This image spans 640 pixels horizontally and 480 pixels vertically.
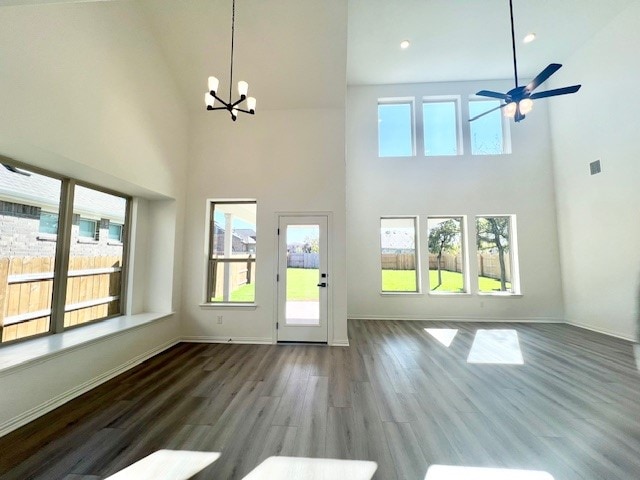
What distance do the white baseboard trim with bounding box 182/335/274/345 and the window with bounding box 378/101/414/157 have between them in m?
4.93

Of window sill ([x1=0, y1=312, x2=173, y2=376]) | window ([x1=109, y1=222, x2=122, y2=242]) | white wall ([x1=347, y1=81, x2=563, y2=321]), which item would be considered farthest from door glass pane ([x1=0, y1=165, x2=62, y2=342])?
white wall ([x1=347, y1=81, x2=563, y2=321])

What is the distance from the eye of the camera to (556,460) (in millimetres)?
1704

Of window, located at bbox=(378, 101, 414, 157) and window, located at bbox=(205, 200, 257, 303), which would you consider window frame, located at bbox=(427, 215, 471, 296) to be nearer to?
window, located at bbox=(378, 101, 414, 157)

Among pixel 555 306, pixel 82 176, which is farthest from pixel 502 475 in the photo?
pixel 555 306

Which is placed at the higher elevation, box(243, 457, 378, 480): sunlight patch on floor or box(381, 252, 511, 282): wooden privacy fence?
box(381, 252, 511, 282): wooden privacy fence

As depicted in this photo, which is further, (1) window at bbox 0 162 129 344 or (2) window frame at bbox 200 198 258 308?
(2) window frame at bbox 200 198 258 308

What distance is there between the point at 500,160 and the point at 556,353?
14.0ft

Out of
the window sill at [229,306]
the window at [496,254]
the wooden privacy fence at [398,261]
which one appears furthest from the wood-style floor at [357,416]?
the wooden privacy fence at [398,261]

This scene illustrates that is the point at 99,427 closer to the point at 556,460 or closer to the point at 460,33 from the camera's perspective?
the point at 556,460

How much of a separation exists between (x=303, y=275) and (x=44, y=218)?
3.19 meters

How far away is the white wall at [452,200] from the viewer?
5.68 metres

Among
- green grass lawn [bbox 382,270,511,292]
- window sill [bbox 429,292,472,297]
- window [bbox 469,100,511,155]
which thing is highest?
window [bbox 469,100,511,155]

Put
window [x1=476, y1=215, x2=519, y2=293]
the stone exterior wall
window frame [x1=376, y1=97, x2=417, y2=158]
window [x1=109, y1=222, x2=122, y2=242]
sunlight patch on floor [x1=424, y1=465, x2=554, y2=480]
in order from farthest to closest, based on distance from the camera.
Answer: window frame [x1=376, y1=97, x2=417, y2=158], window [x1=476, y1=215, x2=519, y2=293], window [x1=109, y1=222, x2=122, y2=242], the stone exterior wall, sunlight patch on floor [x1=424, y1=465, x2=554, y2=480]

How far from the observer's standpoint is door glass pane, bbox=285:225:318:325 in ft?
13.6
